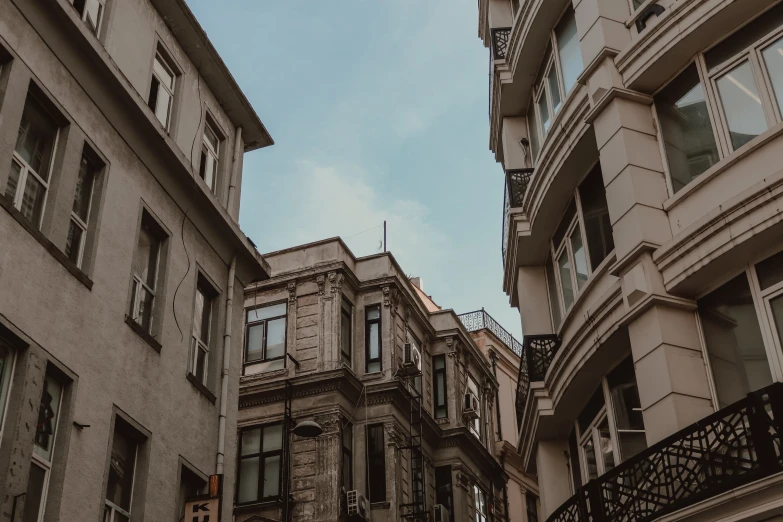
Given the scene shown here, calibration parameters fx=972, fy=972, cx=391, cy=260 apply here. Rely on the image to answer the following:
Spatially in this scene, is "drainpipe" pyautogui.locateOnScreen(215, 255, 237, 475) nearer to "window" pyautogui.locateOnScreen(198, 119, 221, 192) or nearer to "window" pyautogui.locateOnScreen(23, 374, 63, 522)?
"window" pyautogui.locateOnScreen(198, 119, 221, 192)

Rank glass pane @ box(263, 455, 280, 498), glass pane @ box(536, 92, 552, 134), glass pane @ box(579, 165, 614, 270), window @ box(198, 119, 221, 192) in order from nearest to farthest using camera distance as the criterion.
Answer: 1. glass pane @ box(579, 165, 614, 270)
2. glass pane @ box(536, 92, 552, 134)
3. window @ box(198, 119, 221, 192)
4. glass pane @ box(263, 455, 280, 498)

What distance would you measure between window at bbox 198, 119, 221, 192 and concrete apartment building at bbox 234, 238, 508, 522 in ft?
30.6

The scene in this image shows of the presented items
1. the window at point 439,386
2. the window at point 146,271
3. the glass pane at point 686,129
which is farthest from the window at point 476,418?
the glass pane at point 686,129

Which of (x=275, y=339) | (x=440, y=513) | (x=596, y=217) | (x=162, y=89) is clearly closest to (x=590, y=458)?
(x=596, y=217)

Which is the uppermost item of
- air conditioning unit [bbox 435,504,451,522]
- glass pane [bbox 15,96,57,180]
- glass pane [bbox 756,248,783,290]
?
glass pane [bbox 15,96,57,180]

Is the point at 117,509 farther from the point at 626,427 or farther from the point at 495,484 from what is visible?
the point at 495,484

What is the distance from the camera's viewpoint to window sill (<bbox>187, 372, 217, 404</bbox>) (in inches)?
647

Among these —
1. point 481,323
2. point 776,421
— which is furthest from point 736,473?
point 481,323

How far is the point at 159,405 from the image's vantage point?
1520 centimetres

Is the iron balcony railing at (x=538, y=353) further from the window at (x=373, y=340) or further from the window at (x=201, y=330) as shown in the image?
the window at (x=373, y=340)

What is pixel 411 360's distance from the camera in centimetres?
3102

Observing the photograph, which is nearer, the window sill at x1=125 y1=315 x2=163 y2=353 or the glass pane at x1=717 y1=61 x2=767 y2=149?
the glass pane at x1=717 y1=61 x2=767 y2=149

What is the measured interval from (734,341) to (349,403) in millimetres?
18549

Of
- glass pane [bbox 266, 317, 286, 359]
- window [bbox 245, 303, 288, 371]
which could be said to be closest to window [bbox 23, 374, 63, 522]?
window [bbox 245, 303, 288, 371]
